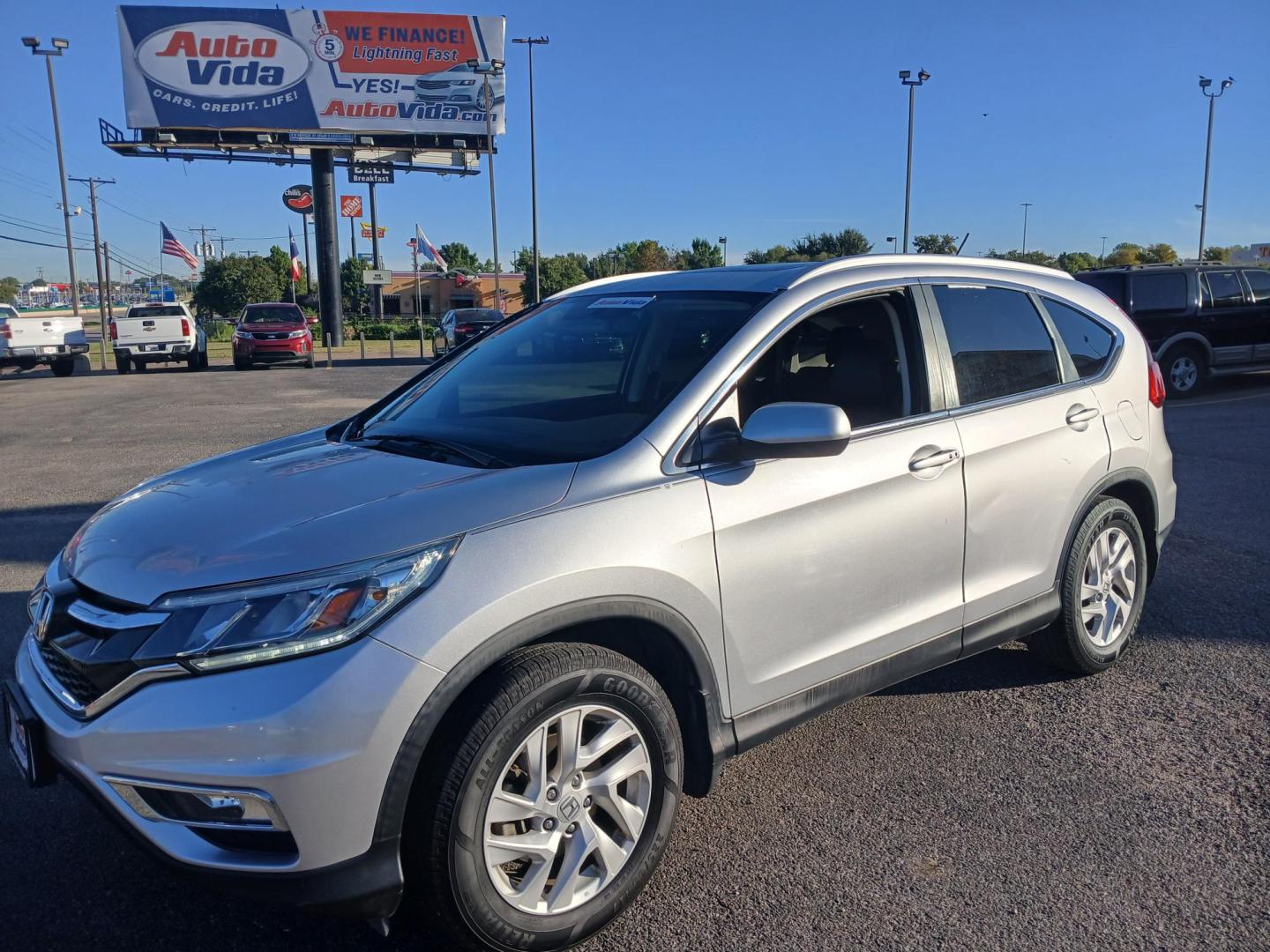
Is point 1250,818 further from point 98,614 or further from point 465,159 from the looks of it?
point 465,159

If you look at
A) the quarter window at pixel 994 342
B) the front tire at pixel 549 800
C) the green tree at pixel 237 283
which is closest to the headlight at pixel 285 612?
the front tire at pixel 549 800

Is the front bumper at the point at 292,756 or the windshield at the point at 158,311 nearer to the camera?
the front bumper at the point at 292,756

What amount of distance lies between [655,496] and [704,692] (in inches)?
23.6

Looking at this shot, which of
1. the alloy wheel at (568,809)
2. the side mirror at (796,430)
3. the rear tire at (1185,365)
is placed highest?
the side mirror at (796,430)

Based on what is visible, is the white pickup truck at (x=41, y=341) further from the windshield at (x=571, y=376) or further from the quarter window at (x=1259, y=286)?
the quarter window at (x=1259, y=286)

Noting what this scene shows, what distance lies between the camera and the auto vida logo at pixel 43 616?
2752 millimetres

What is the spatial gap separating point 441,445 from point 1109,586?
3.01 metres

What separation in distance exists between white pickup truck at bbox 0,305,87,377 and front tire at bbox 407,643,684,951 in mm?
26748

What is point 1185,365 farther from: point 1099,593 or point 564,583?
point 564,583

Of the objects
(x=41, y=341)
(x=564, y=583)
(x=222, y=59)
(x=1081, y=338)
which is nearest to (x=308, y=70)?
(x=222, y=59)

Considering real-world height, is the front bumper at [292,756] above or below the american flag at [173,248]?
below

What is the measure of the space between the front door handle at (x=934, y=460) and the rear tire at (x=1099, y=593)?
3.04 ft

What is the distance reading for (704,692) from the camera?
2904mm

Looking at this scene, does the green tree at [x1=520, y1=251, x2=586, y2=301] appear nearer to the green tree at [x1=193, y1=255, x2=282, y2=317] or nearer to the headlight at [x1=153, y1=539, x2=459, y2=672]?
the green tree at [x1=193, y1=255, x2=282, y2=317]
